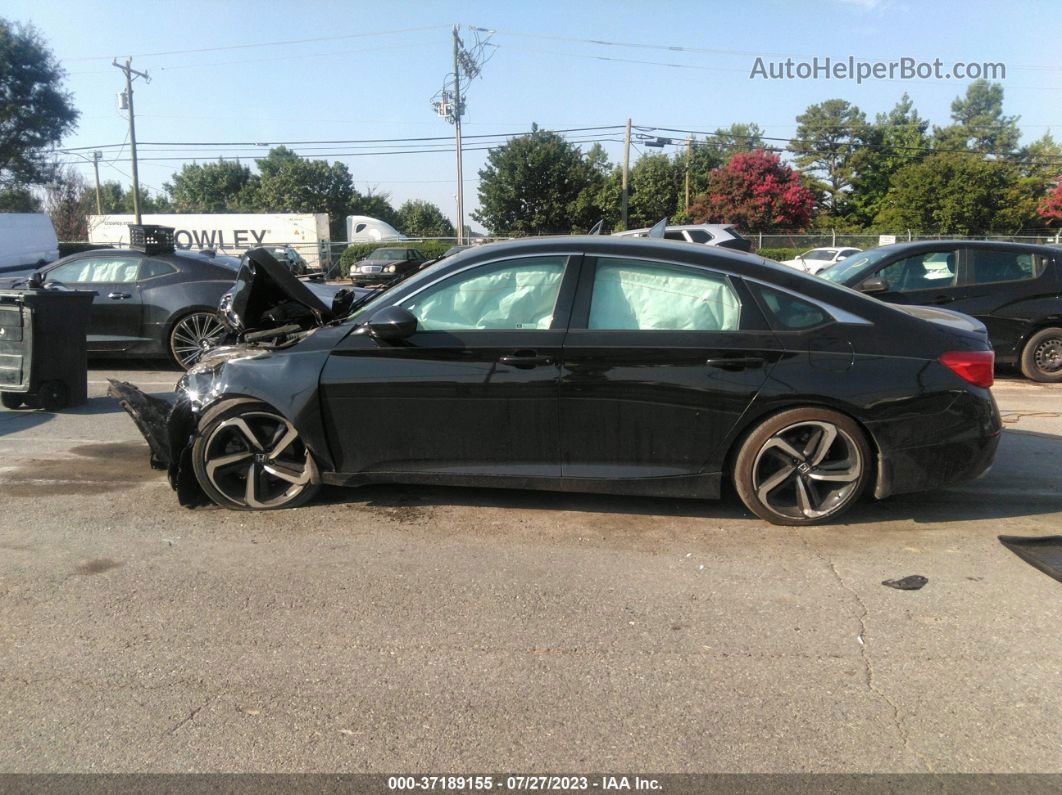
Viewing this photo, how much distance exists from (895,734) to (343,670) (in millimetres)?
1977

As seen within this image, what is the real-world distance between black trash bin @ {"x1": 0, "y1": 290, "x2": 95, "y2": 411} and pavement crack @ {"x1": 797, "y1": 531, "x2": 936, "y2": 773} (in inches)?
271

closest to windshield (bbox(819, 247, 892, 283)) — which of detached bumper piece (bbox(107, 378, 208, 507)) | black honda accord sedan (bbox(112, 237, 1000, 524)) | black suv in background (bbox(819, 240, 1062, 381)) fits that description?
black suv in background (bbox(819, 240, 1062, 381))

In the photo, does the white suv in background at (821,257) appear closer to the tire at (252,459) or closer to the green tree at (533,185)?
the green tree at (533,185)

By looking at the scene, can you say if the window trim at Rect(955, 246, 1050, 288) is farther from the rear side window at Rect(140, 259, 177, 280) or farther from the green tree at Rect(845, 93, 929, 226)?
the green tree at Rect(845, 93, 929, 226)

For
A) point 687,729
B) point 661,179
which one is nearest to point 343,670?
point 687,729

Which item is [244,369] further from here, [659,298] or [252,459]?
[659,298]

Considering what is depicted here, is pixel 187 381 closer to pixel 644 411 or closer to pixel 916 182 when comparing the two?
pixel 644 411

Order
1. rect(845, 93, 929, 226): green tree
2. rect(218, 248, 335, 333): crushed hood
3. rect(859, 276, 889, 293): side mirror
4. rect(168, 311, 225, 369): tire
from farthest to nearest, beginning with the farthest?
rect(845, 93, 929, 226): green tree → rect(168, 311, 225, 369): tire → rect(859, 276, 889, 293): side mirror → rect(218, 248, 335, 333): crushed hood

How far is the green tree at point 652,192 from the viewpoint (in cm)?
5759

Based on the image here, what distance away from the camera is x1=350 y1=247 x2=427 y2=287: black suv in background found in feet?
95.9

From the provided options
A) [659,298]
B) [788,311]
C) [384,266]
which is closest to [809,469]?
[788,311]

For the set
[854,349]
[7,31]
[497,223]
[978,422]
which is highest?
[7,31]

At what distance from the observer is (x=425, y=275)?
4496 mm

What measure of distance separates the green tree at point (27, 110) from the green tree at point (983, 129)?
56.3m
